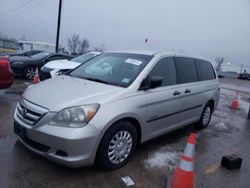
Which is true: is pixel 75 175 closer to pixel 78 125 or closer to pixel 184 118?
pixel 78 125

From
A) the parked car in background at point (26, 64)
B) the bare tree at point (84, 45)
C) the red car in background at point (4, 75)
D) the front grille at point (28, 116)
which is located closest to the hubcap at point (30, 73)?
the parked car in background at point (26, 64)

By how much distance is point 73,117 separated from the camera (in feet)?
9.86

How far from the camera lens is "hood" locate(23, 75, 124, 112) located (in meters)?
3.13

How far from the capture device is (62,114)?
118 inches

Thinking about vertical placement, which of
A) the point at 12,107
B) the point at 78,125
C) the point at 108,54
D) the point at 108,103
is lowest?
the point at 12,107

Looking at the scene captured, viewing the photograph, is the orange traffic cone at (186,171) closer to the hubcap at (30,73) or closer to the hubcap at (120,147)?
the hubcap at (120,147)

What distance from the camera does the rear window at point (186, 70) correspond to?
4.73 metres

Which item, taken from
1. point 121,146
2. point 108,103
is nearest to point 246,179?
point 121,146

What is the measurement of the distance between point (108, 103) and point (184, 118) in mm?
2219

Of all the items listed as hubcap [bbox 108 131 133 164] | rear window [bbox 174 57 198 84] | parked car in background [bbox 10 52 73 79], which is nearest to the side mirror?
hubcap [bbox 108 131 133 164]

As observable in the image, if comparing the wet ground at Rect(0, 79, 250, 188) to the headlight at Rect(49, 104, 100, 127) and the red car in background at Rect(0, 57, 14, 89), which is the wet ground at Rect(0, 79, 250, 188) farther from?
the red car in background at Rect(0, 57, 14, 89)

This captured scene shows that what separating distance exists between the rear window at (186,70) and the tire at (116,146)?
169cm

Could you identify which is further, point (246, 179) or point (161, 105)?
point (161, 105)

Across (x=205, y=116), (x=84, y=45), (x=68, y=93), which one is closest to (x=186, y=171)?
(x=68, y=93)
